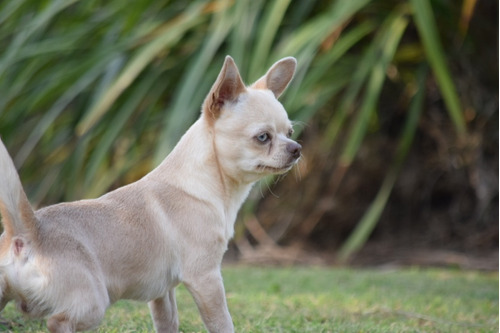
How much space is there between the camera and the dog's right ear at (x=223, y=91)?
119 inches

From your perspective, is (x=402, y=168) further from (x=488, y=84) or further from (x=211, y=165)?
(x=211, y=165)

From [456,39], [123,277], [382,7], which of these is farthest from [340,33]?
[123,277]

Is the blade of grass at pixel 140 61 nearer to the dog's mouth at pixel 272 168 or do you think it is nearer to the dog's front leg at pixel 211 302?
the dog's mouth at pixel 272 168

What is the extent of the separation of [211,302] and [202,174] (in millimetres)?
475

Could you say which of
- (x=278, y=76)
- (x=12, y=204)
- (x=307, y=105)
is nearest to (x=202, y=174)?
(x=278, y=76)

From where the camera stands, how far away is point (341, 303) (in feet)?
14.2

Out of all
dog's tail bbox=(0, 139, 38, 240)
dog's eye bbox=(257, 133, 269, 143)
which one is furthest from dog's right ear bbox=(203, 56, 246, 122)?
dog's tail bbox=(0, 139, 38, 240)

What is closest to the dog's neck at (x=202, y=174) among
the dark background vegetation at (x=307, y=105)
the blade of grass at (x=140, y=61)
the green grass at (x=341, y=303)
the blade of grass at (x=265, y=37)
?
the green grass at (x=341, y=303)

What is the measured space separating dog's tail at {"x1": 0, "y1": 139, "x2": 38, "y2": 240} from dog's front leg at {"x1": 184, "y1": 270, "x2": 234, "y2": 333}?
564mm

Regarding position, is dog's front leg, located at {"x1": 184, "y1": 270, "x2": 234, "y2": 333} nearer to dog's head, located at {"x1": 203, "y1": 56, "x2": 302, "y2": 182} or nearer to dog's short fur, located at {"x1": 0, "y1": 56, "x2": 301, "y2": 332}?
dog's short fur, located at {"x1": 0, "y1": 56, "x2": 301, "y2": 332}

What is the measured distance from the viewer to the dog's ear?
11.0 feet

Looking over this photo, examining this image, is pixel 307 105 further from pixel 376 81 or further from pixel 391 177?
pixel 391 177

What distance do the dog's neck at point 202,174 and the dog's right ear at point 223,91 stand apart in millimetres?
52

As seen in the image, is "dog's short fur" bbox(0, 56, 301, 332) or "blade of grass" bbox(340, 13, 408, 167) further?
"blade of grass" bbox(340, 13, 408, 167)
